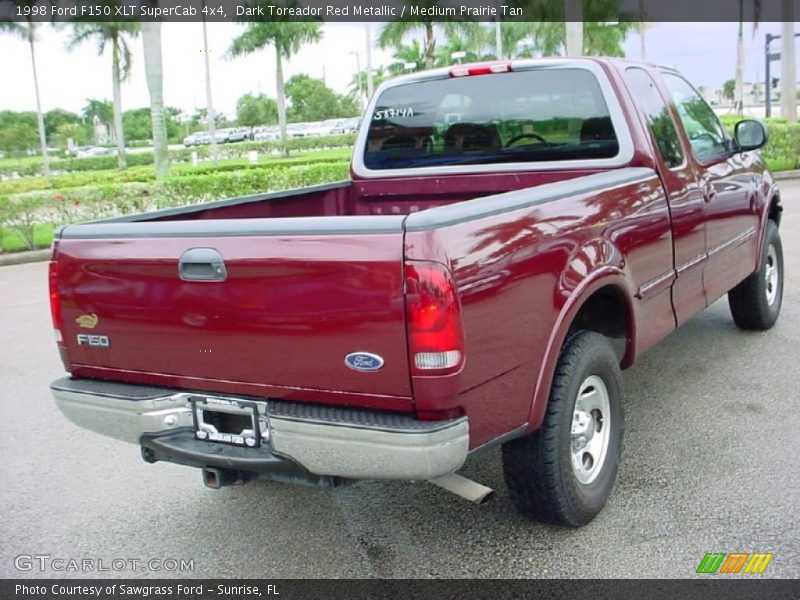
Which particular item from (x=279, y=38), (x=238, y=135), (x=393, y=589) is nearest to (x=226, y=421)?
(x=393, y=589)

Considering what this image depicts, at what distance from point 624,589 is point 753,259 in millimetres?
3367

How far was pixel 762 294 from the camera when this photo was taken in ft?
19.8

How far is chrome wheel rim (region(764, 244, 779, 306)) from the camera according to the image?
6.28 meters

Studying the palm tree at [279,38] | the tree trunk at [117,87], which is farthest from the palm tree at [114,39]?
the palm tree at [279,38]

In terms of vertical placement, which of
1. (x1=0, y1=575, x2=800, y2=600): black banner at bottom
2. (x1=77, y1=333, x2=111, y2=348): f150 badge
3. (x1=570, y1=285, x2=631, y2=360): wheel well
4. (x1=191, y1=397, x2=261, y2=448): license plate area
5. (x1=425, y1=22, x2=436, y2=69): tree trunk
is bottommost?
(x1=0, y1=575, x2=800, y2=600): black banner at bottom

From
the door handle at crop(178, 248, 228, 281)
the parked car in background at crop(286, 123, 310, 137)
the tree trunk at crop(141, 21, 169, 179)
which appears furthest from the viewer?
the parked car in background at crop(286, 123, 310, 137)

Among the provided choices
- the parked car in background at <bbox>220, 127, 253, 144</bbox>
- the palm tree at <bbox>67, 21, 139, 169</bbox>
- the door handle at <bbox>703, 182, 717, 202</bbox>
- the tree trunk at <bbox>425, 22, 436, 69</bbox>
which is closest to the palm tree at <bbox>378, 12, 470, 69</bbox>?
the tree trunk at <bbox>425, 22, 436, 69</bbox>

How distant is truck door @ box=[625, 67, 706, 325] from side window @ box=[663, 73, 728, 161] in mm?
274

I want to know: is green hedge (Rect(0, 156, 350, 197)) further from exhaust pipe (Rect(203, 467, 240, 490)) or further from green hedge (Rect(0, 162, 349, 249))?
exhaust pipe (Rect(203, 467, 240, 490))

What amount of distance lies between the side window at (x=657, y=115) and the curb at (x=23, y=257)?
418 inches

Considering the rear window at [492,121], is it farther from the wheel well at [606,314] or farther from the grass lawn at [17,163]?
the grass lawn at [17,163]

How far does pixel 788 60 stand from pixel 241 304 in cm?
2563

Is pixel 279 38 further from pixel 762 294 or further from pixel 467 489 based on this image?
pixel 467 489

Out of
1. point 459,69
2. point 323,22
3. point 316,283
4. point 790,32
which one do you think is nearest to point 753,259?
A: point 459,69
